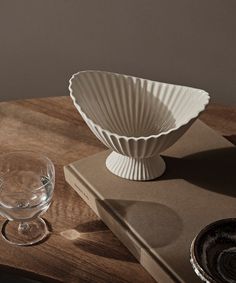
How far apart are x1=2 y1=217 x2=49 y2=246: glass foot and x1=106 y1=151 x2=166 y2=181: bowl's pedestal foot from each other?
134 mm

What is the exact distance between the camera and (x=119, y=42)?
1.57m

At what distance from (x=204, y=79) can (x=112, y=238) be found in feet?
3.24

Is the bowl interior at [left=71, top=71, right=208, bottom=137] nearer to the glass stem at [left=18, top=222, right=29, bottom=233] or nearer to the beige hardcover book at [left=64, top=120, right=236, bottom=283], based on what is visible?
the beige hardcover book at [left=64, top=120, right=236, bottom=283]

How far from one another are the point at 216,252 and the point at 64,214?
23 cm

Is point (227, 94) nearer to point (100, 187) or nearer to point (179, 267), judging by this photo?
point (100, 187)

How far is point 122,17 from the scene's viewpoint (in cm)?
152

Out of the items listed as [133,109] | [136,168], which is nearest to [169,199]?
[136,168]

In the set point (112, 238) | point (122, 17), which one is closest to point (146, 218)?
point (112, 238)

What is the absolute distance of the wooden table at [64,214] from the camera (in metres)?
0.68

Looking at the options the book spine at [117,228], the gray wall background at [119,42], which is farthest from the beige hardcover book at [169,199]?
the gray wall background at [119,42]

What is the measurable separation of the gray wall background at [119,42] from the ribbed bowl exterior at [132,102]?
0.70m

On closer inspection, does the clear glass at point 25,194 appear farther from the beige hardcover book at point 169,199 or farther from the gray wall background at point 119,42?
the gray wall background at point 119,42

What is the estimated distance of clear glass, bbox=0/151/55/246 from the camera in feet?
2.34

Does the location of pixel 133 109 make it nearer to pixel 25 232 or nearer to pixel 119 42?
pixel 25 232
